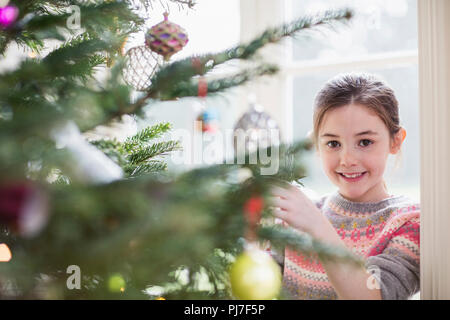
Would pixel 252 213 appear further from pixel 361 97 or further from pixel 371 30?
pixel 371 30

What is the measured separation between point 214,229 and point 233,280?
0.11 m

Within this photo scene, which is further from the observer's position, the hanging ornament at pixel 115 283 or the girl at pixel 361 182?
the girl at pixel 361 182

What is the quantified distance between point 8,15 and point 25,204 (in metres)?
0.27

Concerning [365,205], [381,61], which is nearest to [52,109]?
[365,205]

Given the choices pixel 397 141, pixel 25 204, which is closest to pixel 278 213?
pixel 25 204

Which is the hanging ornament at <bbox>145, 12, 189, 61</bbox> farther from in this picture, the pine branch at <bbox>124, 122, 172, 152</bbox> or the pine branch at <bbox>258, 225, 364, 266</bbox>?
the pine branch at <bbox>258, 225, 364, 266</bbox>

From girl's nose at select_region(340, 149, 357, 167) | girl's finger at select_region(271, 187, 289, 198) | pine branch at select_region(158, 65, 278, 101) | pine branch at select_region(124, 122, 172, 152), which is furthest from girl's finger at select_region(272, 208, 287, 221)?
girl's nose at select_region(340, 149, 357, 167)

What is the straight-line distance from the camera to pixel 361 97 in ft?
3.68

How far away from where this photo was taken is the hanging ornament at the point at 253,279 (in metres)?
0.45

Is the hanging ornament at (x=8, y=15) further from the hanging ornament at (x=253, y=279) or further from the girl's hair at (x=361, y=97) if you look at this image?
the girl's hair at (x=361, y=97)

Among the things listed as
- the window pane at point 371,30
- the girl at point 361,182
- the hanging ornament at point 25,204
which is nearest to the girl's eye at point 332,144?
the girl at point 361,182

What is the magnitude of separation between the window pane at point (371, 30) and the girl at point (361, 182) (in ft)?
1.51

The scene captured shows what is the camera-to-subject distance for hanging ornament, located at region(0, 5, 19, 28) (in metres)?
0.48

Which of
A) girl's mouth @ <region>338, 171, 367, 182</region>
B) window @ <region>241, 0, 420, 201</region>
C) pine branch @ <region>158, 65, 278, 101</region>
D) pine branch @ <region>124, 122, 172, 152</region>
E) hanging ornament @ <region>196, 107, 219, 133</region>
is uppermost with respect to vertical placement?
window @ <region>241, 0, 420, 201</region>
